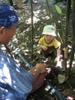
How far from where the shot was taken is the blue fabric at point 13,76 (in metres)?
2.55

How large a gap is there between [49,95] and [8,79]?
74cm

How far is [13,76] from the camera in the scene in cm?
260

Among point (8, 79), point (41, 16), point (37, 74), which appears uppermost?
point (8, 79)

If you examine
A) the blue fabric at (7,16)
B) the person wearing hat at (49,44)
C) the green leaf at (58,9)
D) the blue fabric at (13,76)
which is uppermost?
the blue fabric at (7,16)

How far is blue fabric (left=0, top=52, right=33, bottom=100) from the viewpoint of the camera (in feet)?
8.36

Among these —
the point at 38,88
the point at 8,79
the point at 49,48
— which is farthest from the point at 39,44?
the point at 8,79

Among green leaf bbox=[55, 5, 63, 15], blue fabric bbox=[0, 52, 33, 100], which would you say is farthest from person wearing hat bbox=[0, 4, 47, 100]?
green leaf bbox=[55, 5, 63, 15]

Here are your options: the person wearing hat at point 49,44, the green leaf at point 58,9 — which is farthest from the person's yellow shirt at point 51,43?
the green leaf at point 58,9

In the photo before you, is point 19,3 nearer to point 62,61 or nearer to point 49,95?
point 62,61

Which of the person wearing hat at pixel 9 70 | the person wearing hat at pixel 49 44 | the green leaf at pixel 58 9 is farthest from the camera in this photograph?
the person wearing hat at pixel 49 44

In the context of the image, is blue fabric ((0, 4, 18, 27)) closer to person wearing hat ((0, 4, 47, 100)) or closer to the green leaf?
person wearing hat ((0, 4, 47, 100))

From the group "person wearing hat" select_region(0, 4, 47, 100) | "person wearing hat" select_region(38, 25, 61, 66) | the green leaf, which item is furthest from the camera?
"person wearing hat" select_region(38, 25, 61, 66)

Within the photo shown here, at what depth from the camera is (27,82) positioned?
2.81m

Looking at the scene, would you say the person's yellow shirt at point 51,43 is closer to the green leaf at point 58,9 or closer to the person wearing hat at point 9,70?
the green leaf at point 58,9
